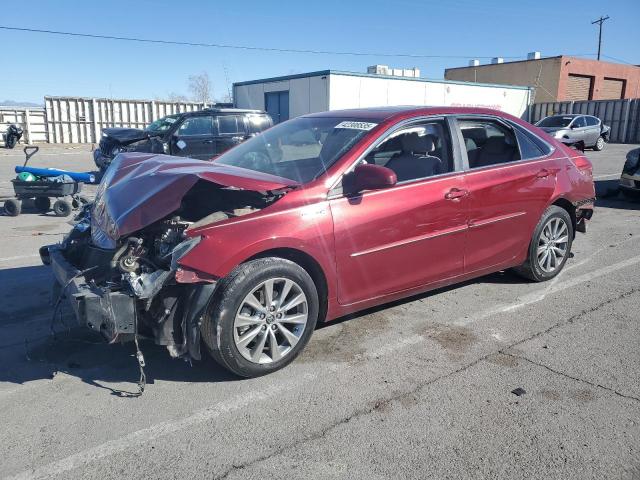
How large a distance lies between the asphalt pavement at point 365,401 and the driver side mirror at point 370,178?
3.96 feet

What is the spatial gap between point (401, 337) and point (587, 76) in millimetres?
44296

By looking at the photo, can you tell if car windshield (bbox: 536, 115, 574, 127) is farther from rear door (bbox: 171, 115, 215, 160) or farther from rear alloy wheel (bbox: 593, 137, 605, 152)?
rear door (bbox: 171, 115, 215, 160)

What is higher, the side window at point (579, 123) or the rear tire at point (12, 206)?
the side window at point (579, 123)

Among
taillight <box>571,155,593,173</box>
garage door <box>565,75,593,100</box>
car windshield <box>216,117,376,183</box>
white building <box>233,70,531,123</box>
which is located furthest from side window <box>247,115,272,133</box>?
garage door <box>565,75,593,100</box>

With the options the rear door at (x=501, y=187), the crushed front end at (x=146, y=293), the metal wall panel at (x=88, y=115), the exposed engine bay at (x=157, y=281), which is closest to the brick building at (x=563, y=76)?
the metal wall panel at (x=88, y=115)

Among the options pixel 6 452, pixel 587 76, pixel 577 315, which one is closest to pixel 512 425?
pixel 577 315

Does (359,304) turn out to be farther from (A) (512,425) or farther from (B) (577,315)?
(B) (577,315)

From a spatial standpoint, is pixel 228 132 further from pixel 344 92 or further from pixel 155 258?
pixel 344 92

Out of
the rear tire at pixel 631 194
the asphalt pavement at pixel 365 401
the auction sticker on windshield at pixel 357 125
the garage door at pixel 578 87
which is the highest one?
the garage door at pixel 578 87

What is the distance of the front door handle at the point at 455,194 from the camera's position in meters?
4.32

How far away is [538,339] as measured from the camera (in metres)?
4.15

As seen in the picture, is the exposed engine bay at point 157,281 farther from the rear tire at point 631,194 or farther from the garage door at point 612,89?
the garage door at point 612,89

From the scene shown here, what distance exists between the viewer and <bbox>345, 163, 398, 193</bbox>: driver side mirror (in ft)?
12.1

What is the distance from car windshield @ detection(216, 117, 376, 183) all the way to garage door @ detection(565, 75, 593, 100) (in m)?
41.2
